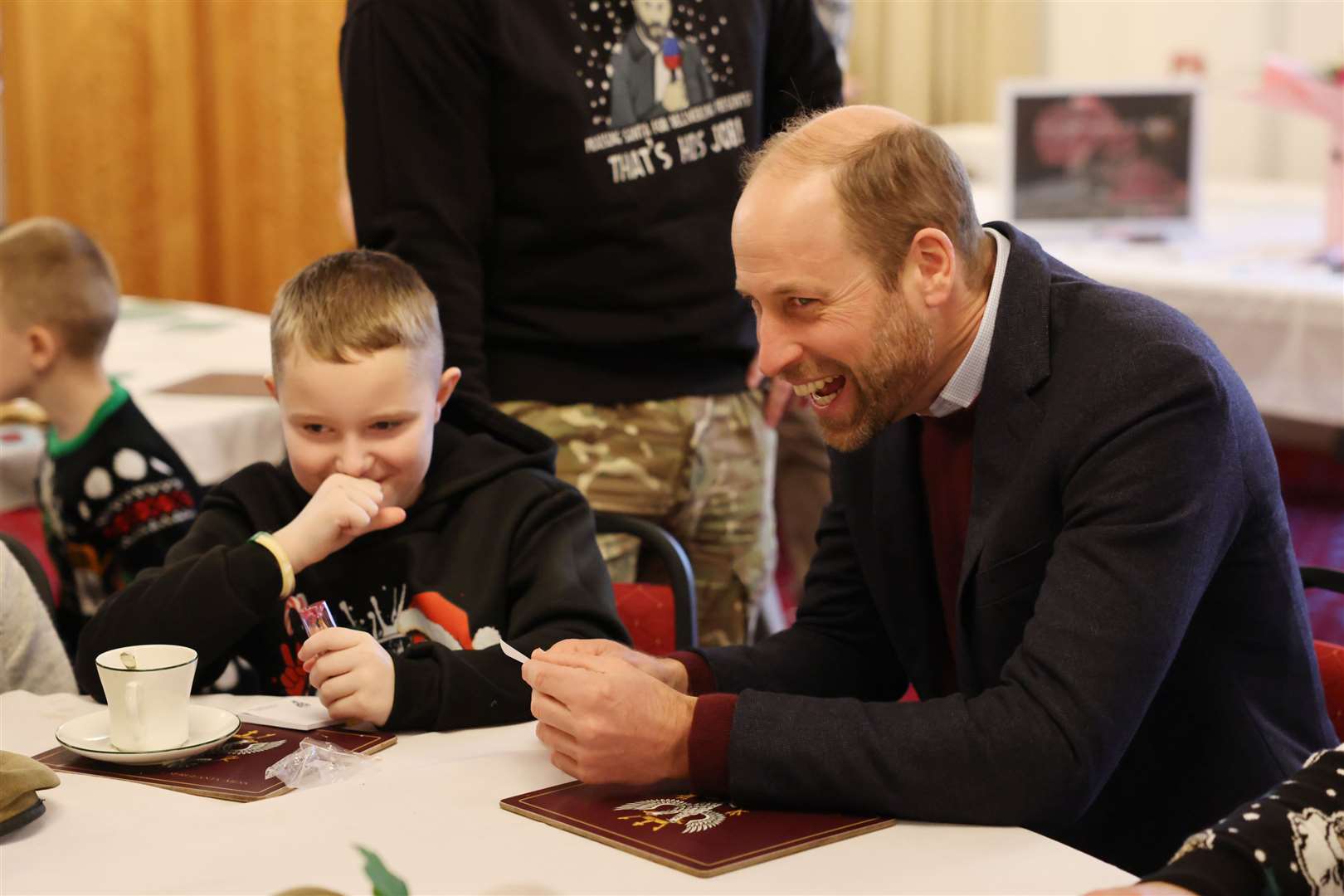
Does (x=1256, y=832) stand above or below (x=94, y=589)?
above

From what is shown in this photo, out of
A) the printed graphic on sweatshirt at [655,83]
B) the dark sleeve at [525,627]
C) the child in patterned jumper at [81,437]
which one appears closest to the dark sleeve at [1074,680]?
the dark sleeve at [525,627]

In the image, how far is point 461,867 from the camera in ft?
3.74

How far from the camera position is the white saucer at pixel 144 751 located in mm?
1354

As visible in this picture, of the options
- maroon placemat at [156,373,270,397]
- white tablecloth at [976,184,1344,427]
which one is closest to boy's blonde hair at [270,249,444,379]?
maroon placemat at [156,373,270,397]

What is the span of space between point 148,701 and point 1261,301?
9.37ft

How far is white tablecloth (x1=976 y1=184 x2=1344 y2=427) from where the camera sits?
135 inches

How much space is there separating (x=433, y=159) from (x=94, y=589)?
3.04ft

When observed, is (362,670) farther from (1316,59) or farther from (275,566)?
→ (1316,59)

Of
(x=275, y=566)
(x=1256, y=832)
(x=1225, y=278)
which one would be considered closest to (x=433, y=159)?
(x=275, y=566)

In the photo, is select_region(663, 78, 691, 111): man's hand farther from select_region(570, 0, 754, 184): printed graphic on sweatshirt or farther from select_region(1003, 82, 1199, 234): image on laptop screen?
select_region(1003, 82, 1199, 234): image on laptop screen

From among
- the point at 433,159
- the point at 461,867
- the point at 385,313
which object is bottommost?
the point at 461,867

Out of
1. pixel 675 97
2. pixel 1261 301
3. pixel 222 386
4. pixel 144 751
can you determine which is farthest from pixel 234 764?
pixel 1261 301

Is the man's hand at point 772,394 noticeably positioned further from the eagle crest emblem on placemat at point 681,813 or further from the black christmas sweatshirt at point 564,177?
the eagle crest emblem on placemat at point 681,813

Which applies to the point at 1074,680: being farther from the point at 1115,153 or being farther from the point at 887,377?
the point at 1115,153
